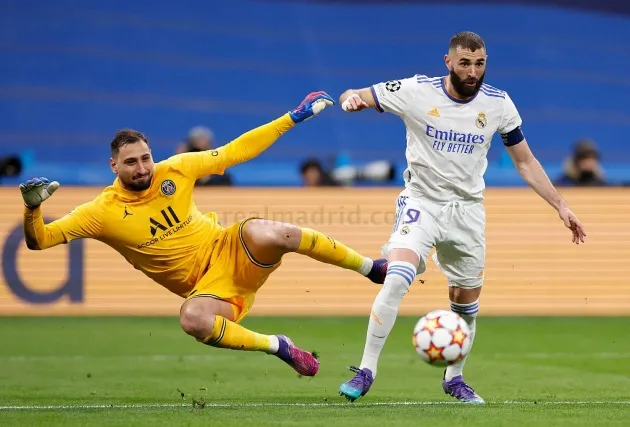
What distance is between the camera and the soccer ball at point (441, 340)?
749 cm

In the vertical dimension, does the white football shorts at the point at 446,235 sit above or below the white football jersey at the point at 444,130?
below

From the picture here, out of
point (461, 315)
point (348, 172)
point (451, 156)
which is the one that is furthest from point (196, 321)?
point (348, 172)

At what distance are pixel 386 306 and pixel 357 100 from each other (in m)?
1.45

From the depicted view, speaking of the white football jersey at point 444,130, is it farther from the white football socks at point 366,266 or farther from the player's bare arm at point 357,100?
the white football socks at point 366,266

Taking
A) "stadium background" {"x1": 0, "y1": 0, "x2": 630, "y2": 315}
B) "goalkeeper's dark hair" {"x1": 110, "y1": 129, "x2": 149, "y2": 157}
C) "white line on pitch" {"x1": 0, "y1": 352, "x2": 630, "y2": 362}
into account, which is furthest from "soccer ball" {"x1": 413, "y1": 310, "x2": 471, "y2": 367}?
"stadium background" {"x1": 0, "y1": 0, "x2": 630, "y2": 315}

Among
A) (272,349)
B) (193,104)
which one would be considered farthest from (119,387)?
(193,104)

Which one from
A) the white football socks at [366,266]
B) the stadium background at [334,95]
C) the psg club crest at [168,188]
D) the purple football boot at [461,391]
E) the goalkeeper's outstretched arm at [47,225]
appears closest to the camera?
the goalkeeper's outstretched arm at [47,225]

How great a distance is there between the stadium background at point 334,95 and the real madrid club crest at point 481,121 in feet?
21.7

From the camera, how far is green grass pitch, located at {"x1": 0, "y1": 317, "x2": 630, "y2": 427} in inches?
294

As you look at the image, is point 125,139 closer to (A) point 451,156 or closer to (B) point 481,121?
(A) point 451,156

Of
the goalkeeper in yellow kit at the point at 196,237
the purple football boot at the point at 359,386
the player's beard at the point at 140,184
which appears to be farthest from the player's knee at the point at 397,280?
the player's beard at the point at 140,184

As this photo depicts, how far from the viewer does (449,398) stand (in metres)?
8.69

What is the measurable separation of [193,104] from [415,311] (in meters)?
7.25

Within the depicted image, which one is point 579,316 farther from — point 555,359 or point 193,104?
point 193,104
